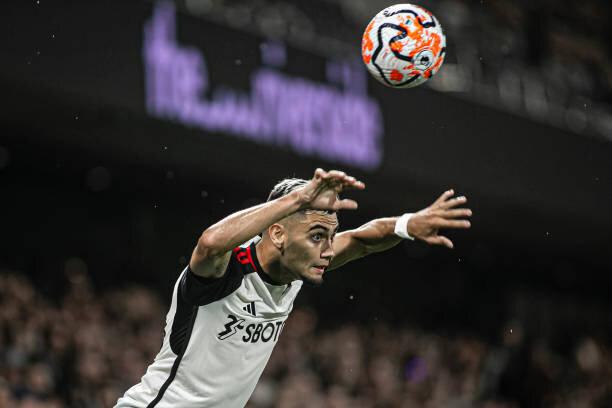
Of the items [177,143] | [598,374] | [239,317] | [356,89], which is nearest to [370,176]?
[356,89]

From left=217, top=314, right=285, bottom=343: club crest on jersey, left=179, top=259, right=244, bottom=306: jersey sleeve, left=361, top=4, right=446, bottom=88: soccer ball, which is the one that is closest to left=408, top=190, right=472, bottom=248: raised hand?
left=217, top=314, right=285, bottom=343: club crest on jersey

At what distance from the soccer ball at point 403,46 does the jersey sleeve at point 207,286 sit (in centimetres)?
211

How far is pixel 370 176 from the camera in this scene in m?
16.4

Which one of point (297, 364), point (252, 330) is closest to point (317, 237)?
point (252, 330)

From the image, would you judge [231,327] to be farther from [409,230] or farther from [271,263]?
[409,230]

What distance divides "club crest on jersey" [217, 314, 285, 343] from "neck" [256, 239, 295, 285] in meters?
0.25

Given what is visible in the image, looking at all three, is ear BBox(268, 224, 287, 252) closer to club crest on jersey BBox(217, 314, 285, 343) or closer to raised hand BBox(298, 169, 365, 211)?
club crest on jersey BBox(217, 314, 285, 343)

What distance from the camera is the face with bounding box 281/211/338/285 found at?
6172mm

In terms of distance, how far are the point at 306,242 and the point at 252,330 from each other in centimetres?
68

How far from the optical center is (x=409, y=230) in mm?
6520

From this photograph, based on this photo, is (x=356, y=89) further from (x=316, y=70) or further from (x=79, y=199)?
(x=79, y=199)

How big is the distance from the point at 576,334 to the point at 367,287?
644 cm

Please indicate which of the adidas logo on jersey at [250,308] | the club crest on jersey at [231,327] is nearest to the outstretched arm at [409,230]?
the adidas logo on jersey at [250,308]

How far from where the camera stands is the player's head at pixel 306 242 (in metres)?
6.17
